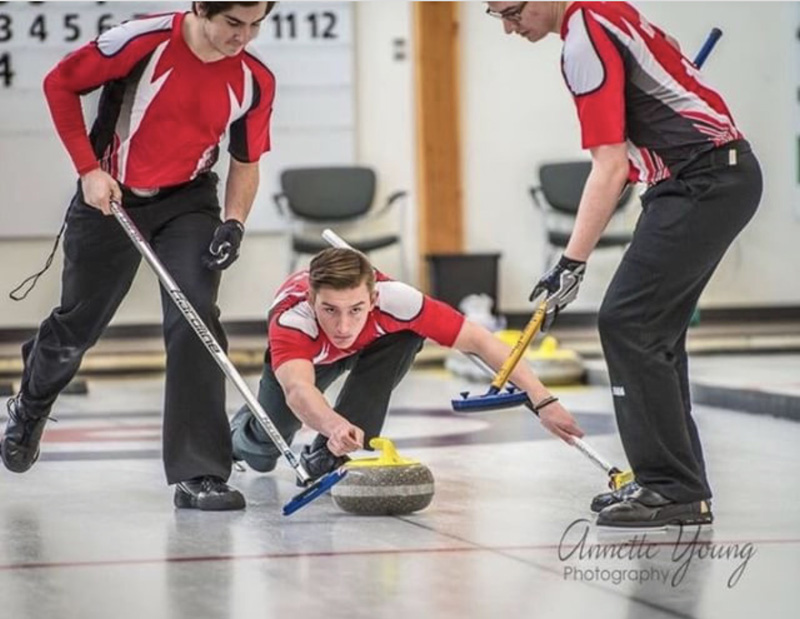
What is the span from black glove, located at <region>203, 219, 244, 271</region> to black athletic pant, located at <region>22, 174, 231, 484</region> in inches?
1.2

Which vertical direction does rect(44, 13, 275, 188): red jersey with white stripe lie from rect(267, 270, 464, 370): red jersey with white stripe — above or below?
above

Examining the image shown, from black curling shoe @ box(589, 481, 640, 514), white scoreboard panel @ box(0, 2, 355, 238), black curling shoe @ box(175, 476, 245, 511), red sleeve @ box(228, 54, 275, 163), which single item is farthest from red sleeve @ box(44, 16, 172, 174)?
white scoreboard panel @ box(0, 2, 355, 238)

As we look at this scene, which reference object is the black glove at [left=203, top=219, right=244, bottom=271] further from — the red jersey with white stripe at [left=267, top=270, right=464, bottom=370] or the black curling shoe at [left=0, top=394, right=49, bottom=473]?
the black curling shoe at [left=0, top=394, right=49, bottom=473]

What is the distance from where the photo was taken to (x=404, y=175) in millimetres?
11227

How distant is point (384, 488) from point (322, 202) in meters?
6.83

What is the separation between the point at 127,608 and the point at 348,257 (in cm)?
131

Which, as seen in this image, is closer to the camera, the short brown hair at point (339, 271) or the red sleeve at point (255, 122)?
the short brown hair at point (339, 271)

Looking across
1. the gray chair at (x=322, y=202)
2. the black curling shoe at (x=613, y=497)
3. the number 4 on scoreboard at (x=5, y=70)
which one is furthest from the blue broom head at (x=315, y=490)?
the number 4 on scoreboard at (x=5, y=70)

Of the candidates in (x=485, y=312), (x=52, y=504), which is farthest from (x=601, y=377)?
(x=52, y=504)

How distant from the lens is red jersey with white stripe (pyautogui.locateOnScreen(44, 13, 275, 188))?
4.16m

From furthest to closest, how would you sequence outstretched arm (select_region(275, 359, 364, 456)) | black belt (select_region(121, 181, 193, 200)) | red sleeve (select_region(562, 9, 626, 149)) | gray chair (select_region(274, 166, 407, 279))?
gray chair (select_region(274, 166, 407, 279))
black belt (select_region(121, 181, 193, 200))
outstretched arm (select_region(275, 359, 364, 456))
red sleeve (select_region(562, 9, 626, 149))

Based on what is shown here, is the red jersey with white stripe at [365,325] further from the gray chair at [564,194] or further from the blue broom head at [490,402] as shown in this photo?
the gray chair at [564,194]

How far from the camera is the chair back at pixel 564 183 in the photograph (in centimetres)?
1091

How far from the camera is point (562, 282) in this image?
3.76m
